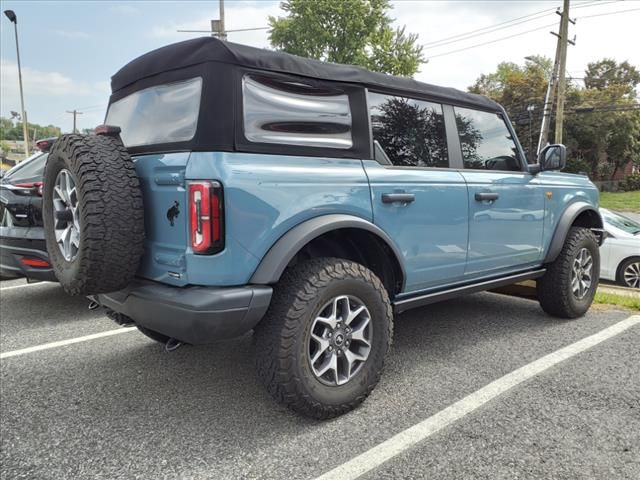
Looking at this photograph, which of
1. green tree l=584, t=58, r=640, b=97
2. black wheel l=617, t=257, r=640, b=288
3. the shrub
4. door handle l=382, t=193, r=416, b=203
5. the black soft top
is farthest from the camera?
green tree l=584, t=58, r=640, b=97

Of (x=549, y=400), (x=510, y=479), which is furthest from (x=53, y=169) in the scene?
(x=549, y=400)

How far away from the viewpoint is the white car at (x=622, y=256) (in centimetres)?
778

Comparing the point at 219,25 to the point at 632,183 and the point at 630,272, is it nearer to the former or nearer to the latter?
the point at 630,272

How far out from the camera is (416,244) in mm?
3074

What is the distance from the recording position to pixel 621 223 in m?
8.43

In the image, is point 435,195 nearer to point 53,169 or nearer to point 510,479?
point 510,479

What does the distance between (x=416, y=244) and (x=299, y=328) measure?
106 centimetres

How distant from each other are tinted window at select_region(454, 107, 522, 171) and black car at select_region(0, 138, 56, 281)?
3.52 m

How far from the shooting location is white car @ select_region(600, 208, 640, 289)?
7777 mm

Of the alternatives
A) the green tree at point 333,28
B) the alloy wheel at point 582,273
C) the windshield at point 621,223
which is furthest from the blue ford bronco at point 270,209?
the green tree at point 333,28

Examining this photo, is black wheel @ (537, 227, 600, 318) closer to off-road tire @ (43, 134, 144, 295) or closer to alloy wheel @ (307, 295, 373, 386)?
alloy wheel @ (307, 295, 373, 386)

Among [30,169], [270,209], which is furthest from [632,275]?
[30,169]

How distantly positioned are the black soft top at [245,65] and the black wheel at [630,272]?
6.15 meters

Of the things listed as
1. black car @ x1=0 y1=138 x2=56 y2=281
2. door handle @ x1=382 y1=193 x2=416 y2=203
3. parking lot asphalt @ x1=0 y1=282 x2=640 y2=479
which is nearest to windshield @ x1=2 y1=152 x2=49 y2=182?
black car @ x1=0 y1=138 x2=56 y2=281
